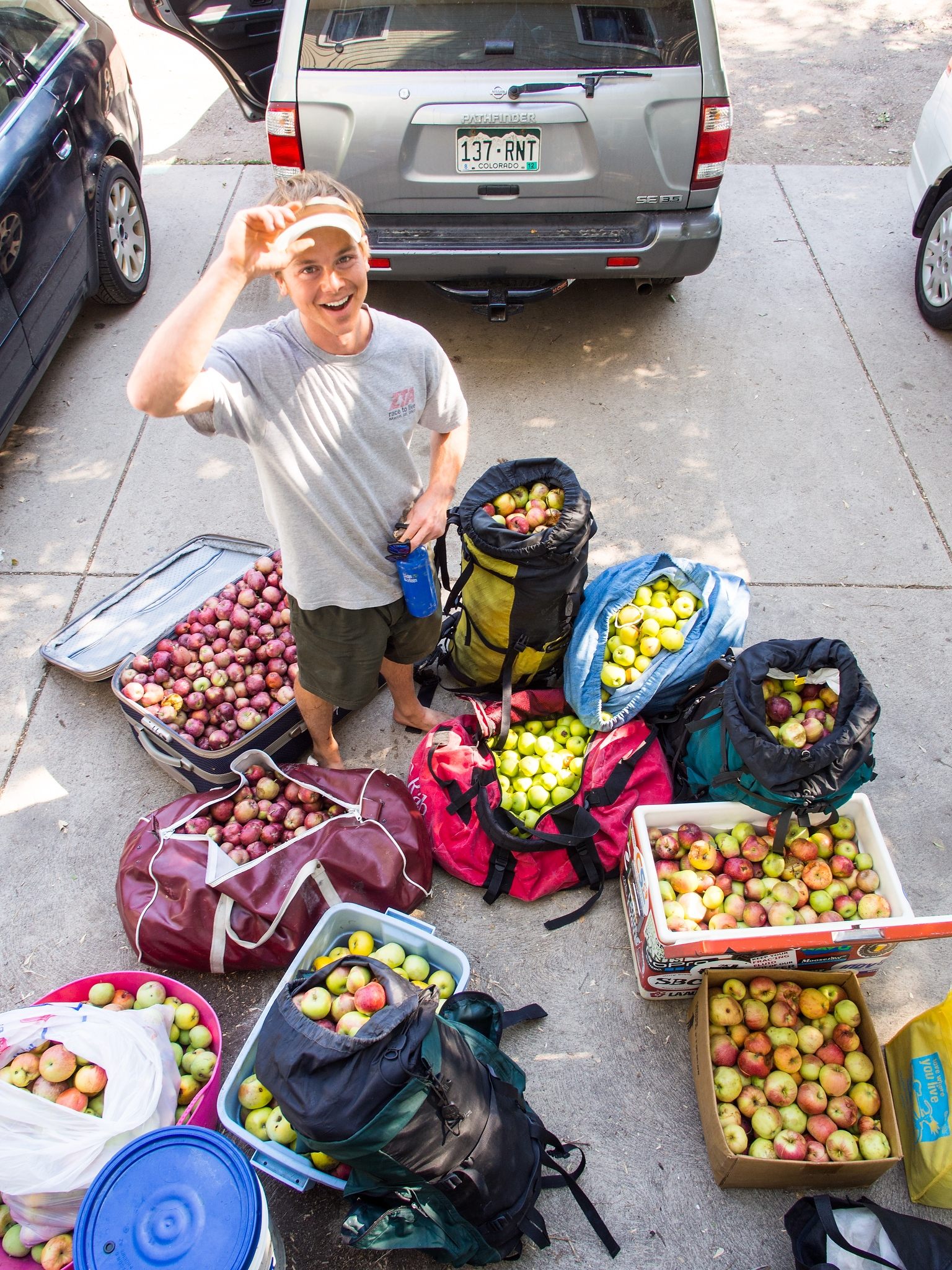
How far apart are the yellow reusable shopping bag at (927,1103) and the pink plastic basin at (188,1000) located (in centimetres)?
204

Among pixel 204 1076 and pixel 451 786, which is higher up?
pixel 451 786

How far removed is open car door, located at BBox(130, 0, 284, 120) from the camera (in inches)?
190

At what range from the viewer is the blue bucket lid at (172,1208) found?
6.15 feet

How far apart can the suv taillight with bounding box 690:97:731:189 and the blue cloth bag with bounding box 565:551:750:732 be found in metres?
2.31

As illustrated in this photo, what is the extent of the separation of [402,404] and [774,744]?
152 cm

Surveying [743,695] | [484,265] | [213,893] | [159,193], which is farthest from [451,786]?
[159,193]

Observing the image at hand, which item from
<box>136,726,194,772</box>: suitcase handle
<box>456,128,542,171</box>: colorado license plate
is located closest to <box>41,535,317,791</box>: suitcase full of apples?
<box>136,726,194,772</box>: suitcase handle

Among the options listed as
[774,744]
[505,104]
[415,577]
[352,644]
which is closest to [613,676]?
[774,744]

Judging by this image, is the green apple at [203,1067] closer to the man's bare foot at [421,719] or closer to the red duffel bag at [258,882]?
the red duffel bag at [258,882]

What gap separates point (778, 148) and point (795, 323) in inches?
98.2

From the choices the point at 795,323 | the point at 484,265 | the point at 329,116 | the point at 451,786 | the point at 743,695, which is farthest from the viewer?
the point at 795,323

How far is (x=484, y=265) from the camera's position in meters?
4.48

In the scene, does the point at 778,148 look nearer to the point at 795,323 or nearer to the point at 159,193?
the point at 795,323

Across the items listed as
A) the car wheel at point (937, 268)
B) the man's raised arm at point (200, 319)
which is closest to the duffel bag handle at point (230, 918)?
the man's raised arm at point (200, 319)
